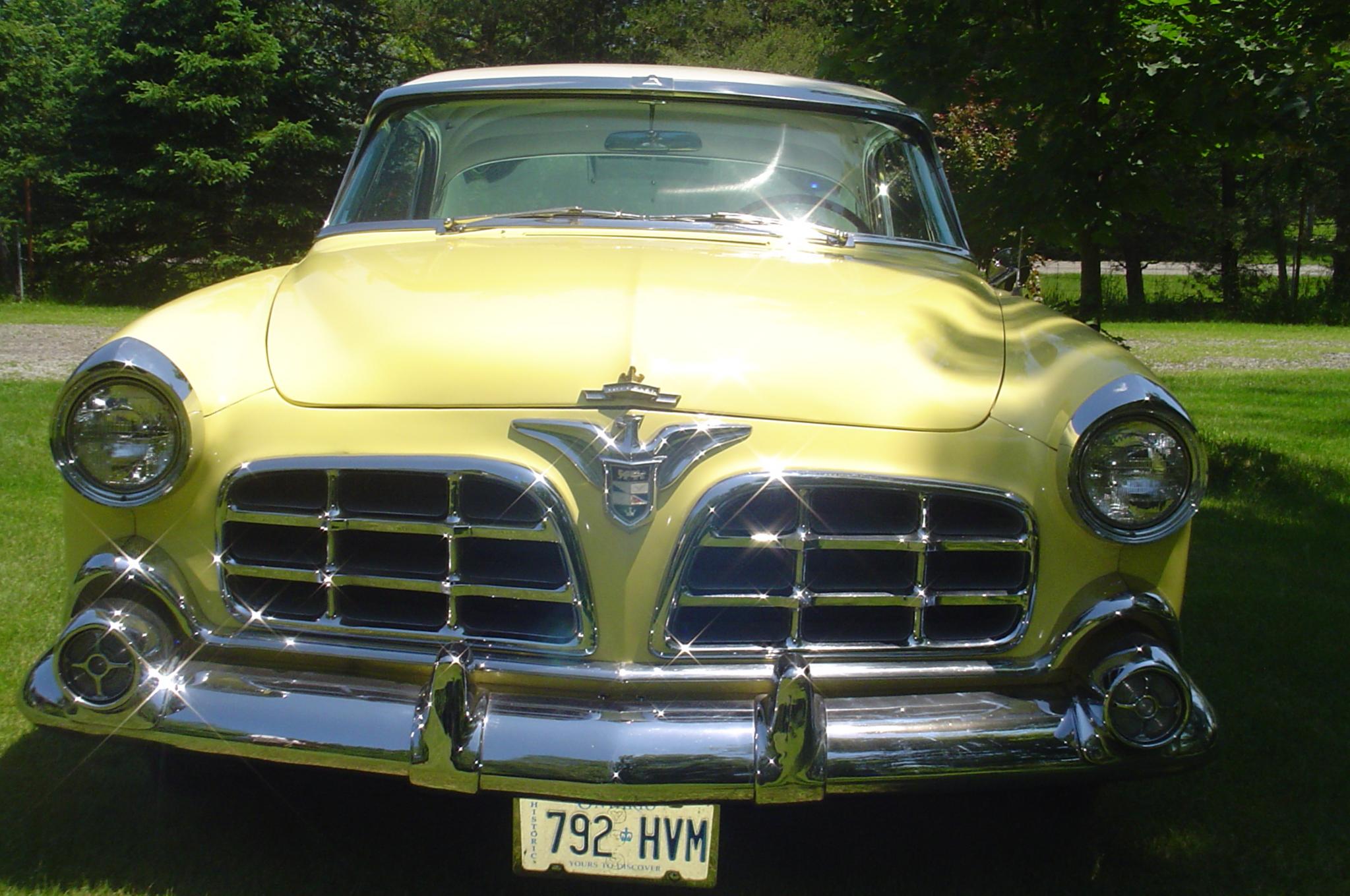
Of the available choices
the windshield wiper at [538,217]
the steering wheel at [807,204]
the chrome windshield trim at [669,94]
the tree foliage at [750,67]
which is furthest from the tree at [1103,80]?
the windshield wiper at [538,217]

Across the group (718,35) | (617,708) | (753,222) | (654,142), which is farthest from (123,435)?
(718,35)

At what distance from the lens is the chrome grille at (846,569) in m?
2.18

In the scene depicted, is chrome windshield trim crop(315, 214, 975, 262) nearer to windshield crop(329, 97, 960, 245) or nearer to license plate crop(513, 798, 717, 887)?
windshield crop(329, 97, 960, 245)

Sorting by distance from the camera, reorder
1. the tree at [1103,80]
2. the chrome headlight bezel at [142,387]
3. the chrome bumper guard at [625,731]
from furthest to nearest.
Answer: the tree at [1103,80], the chrome headlight bezel at [142,387], the chrome bumper guard at [625,731]

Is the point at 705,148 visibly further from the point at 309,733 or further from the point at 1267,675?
the point at 1267,675

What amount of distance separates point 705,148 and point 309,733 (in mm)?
2082

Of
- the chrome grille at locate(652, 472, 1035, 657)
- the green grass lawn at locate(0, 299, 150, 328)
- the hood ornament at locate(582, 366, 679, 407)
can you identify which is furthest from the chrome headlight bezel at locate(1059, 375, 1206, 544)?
the green grass lawn at locate(0, 299, 150, 328)

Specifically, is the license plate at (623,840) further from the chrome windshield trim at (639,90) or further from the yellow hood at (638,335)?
the chrome windshield trim at (639,90)

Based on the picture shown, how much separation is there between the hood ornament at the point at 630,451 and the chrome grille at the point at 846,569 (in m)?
0.08

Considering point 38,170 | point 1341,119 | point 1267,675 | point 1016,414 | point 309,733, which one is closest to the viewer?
point 309,733

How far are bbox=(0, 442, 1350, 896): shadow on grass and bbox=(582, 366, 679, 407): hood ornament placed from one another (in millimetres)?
778

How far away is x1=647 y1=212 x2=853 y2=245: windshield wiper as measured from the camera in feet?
10.6

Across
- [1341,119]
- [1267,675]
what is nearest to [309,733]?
[1267,675]

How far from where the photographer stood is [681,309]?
2.45 m
